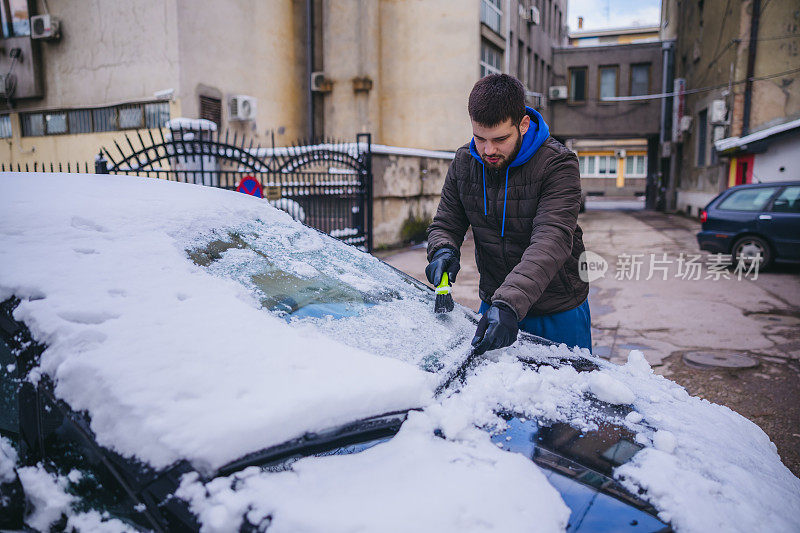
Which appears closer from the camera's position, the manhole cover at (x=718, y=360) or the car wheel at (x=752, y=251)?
the manhole cover at (x=718, y=360)

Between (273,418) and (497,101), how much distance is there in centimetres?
144

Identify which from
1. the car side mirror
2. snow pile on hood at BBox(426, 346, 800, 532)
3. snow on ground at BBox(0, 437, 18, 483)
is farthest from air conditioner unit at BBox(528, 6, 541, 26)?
snow on ground at BBox(0, 437, 18, 483)

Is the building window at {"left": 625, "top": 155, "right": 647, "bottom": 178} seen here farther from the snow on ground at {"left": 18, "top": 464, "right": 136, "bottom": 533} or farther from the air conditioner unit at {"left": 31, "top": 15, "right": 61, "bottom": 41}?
the snow on ground at {"left": 18, "top": 464, "right": 136, "bottom": 533}

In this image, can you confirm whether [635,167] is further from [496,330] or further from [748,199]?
[496,330]

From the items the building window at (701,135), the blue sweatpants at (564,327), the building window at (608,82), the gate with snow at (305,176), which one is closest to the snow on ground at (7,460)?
the blue sweatpants at (564,327)

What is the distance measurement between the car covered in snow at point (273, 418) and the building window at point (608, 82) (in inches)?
1108

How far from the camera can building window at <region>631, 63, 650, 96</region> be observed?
26.2 metres

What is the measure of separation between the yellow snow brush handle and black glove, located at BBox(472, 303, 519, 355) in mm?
341

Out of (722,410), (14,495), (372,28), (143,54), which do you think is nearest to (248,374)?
(14,495)

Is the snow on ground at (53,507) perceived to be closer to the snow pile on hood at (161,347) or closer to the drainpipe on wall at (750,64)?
the snow pile on hood at (161,347)

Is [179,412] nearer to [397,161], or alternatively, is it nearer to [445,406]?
[445,406]

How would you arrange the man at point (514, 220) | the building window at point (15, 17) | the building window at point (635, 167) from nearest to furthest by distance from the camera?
the man at point (514, 220)
the building window at point (15, 17)
the building window at point (635, 167)

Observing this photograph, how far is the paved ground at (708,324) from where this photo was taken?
152 inches

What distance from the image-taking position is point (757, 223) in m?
8.59
